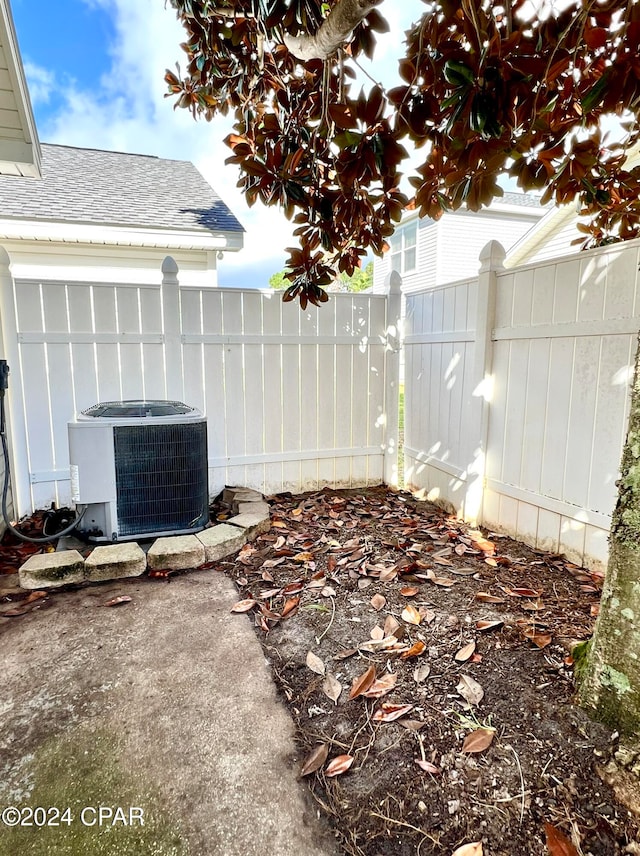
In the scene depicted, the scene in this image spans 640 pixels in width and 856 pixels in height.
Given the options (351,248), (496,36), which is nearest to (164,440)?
(351,248)

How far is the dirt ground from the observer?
3.40ft

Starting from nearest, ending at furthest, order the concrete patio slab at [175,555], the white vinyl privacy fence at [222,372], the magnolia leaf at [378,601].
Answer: the magnolia leaf at [378,601]
the concrete patio slab at [175,555]
the white vinyl privacy fence at [222,372]

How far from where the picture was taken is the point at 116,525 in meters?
2.58

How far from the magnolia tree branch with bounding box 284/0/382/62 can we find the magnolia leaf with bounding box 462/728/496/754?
201 cm

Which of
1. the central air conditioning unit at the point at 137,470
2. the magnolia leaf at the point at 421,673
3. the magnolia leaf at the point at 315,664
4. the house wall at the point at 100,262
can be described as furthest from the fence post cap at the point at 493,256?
the house wall at the point at 100,262

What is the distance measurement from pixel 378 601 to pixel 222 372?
81.9 inches

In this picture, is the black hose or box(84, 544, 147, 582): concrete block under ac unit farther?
the black hose

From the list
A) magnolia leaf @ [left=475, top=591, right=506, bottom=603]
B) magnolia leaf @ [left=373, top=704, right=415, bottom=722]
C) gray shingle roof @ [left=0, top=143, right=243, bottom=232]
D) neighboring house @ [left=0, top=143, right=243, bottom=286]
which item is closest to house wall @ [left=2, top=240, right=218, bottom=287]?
neighboring house @ [left=0, top=143, right=243, bottom=286]

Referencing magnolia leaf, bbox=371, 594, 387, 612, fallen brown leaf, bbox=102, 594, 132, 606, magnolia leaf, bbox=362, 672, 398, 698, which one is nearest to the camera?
magnolia leaf, bbox=362, 672, 398, 698

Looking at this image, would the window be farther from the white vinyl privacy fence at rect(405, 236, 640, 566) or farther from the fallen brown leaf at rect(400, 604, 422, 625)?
the fallen brown leaf at rect(400, 604, 422, 625)

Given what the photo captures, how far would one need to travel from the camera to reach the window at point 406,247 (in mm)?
10750

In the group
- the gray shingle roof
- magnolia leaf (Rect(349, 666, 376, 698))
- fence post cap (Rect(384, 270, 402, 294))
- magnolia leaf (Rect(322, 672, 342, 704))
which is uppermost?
the gray shingle roof

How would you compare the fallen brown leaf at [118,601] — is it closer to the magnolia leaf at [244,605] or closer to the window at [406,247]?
the magnolia leaf at [244,605]

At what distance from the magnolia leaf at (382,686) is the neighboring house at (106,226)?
4.99m
